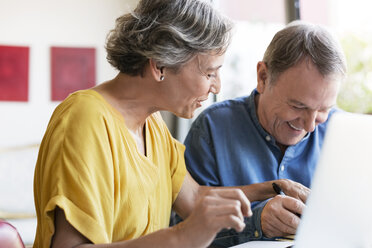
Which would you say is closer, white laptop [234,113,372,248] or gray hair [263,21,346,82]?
white laptop [234,113,372,248]

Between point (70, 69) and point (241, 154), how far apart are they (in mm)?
2477

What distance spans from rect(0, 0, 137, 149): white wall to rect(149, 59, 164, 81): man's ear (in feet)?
8.27

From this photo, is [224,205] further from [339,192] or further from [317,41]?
[317,41]

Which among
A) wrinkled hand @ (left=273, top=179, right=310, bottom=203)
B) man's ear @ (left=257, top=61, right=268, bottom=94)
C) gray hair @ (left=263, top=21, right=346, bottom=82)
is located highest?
gray hair @ (left=263, top=21, right=346, bottom=82)

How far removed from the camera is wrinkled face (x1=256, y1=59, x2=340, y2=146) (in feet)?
5.08

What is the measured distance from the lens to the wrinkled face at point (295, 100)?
1.55m

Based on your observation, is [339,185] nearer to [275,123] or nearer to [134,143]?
[134,143]

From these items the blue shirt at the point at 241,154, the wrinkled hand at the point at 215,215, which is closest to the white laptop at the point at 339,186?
the wrinkled hand at the point at 215,215

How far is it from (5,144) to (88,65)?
0.87 meters

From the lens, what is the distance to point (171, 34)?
137cm

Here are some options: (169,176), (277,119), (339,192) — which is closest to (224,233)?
(169,176)

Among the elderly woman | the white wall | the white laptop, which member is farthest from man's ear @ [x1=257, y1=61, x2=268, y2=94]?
the white wall

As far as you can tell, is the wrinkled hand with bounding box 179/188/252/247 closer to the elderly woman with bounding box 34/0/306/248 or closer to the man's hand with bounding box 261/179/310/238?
the elderly woman with bounding box 34/0/306/248

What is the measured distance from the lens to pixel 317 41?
159 cm
